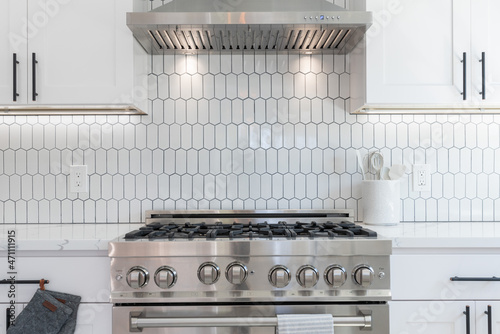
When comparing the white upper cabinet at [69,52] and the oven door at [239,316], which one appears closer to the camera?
the oven door at [239,316]

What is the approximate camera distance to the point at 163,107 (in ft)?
6.16

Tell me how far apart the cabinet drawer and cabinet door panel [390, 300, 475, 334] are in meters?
0.02

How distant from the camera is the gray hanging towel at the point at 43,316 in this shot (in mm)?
1263

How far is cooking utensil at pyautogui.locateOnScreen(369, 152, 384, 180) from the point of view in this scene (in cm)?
182

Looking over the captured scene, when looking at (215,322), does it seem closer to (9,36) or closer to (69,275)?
(69,275)

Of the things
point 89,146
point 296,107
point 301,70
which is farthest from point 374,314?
point 89,146

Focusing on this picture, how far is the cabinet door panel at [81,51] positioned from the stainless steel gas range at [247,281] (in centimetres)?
67

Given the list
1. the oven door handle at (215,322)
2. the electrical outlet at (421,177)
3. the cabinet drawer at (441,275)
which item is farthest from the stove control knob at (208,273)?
the electrical outlet at (421,177)

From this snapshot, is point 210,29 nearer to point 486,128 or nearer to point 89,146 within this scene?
point 89,146

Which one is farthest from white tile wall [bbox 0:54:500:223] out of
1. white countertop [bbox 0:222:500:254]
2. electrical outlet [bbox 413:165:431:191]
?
white countertop [bbox 0:222:500:254]

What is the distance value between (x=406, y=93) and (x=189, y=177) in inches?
41.5

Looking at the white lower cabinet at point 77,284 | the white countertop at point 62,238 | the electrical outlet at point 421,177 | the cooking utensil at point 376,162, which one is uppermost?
the cooking utensil at point 376,162

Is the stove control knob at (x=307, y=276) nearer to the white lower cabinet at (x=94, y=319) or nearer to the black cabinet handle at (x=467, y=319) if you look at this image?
the black cabinet handle at (x=467, y=319)

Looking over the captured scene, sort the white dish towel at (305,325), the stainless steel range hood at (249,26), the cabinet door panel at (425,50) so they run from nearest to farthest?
1. the white dish towel at (305,325)
2. the stainless steel range hood at (249,26)
3. the cabinet door panel at (425,50)
